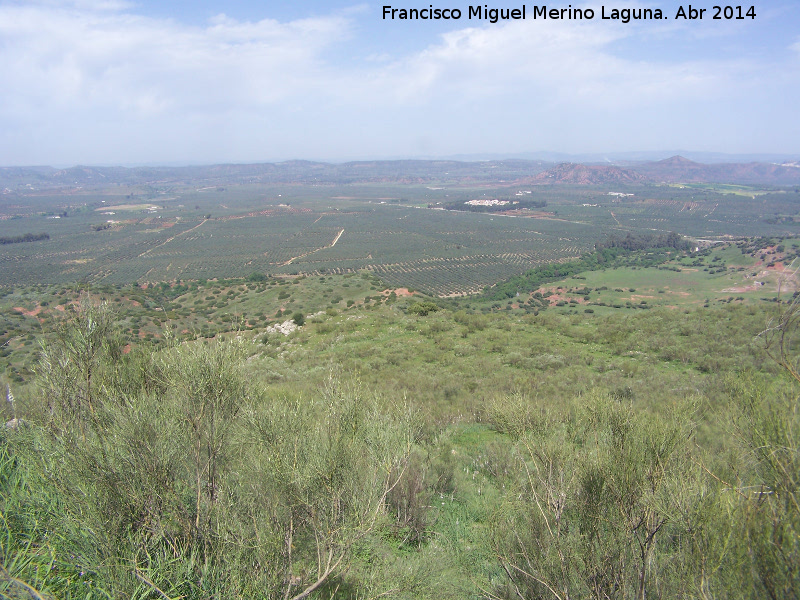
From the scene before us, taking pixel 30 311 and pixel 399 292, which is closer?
pixel 30 311

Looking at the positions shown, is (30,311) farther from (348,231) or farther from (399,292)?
(348,231)

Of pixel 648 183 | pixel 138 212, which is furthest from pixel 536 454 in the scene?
pixel 648 183

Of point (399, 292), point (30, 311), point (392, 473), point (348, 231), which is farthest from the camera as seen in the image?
point (348, 231)

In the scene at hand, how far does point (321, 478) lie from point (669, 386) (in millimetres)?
11915

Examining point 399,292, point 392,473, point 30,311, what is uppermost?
point 392,473

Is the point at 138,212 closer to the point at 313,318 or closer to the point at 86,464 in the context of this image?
the point at 313,318

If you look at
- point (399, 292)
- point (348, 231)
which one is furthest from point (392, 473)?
point (348, 231)

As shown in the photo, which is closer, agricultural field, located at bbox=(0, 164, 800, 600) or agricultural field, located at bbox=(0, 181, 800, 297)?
agricultural field, located at bbox=(0, 164, 800, 600)

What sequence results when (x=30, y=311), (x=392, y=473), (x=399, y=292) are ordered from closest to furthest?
(x=392, y=473) < (x=30, y=311) < (x=399, y=292)

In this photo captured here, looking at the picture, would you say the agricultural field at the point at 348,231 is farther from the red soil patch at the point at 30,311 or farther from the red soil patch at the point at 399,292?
the red soil patch at the point at 30,311

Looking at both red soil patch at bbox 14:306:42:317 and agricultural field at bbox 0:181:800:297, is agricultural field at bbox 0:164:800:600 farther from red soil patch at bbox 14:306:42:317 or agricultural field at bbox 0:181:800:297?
agricultural field at bbox 0:181:800:297

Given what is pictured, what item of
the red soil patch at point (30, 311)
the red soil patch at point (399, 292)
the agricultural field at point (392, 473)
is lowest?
the red soil patch at point (399, 292)

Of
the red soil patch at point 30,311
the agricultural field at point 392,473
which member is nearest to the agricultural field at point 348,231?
the red soil patch at point 30,311

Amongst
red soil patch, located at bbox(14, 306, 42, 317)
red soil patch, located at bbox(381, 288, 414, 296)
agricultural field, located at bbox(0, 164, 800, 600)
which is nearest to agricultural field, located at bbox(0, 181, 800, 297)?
red soil patch, located at bbox(381, 288, 414, 296)
